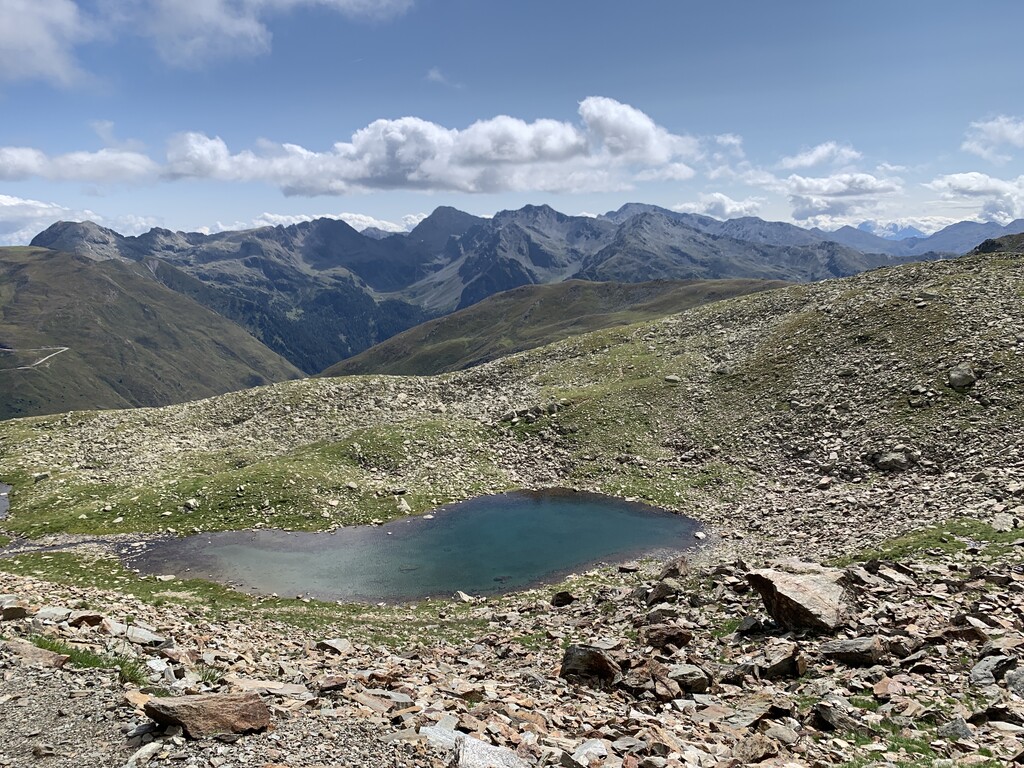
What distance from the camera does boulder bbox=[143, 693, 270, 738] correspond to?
11672 mm

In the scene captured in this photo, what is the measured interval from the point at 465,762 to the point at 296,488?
4261cm

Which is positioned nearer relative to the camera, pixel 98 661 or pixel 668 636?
pixel 98 661

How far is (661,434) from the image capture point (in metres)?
59.4

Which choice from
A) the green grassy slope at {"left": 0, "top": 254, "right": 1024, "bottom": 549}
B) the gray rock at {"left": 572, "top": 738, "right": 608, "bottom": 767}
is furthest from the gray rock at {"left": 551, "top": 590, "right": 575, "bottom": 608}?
the green grassy slope at {"left": 0, "top": 254, "right": 1024, "bottom": 549}

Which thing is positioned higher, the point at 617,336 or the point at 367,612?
the point at 617,336

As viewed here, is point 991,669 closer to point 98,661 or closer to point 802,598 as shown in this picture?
point 802,598

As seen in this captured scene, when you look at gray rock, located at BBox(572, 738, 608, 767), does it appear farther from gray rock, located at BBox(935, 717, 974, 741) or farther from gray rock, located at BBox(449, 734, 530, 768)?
gray rock, located at BBox(935, 717, 974, 741)

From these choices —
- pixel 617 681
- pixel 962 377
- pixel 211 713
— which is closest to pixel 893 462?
pixel 962 377

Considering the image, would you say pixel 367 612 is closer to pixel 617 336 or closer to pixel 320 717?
pixel 320 717

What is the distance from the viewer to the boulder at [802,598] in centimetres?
1966

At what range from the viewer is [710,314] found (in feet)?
278

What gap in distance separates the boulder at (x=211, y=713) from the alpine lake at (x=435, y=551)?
22.9 metres

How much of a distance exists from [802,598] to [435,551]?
89.4ft

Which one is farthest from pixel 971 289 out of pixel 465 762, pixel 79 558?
pixel 79 558
